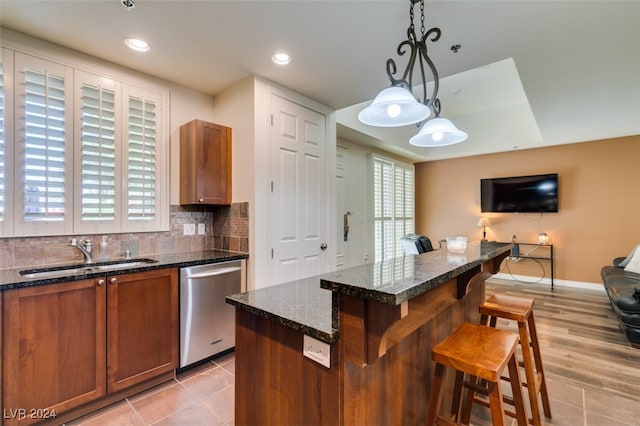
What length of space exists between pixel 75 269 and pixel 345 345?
2.14 m

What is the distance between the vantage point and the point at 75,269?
6.88 feet

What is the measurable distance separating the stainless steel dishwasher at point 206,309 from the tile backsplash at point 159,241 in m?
0.33

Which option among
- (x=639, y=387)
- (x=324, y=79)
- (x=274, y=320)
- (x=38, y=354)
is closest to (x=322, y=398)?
(x=274, y=320)

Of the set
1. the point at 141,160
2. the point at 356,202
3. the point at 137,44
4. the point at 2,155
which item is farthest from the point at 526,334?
the point at 356,202

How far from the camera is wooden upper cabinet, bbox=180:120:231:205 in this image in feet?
8.97

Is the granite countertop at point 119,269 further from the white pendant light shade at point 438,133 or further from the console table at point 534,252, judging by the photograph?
the console table at point 534,252

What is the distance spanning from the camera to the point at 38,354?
1.71 meters

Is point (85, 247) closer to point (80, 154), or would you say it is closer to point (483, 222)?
point (80, 154)

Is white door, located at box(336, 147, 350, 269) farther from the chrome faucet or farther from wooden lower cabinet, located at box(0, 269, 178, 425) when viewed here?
the chrome faucet

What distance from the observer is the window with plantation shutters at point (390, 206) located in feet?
18.7

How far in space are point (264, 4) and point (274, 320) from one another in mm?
1856

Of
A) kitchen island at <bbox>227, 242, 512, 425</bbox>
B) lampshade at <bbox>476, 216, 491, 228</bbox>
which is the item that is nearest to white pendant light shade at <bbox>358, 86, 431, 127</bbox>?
kitchen island at <bbox>227, 242, 512, 425</bbox>

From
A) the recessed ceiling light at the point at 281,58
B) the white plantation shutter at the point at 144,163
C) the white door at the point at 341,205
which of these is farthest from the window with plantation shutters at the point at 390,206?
the white plantation shutter at the point at 144,163

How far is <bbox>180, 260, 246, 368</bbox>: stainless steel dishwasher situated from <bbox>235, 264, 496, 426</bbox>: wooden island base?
45.0 inches
